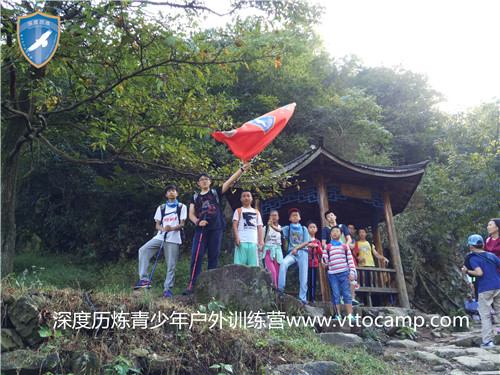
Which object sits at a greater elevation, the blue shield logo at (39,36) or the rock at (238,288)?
the blue shield logo at (39,36)

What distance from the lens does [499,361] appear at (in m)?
5.38

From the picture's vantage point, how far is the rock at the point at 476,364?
5.16m

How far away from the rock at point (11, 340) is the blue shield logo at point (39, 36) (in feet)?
11.4

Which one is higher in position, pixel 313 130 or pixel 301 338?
pixel 313 130

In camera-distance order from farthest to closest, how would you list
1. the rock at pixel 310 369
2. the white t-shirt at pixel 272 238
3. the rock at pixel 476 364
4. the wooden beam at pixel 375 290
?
the wooden beam at pixel 375 290 → the white t-shirt at pixel 272 238 → the rock at pixel 476 364 → the rock at pixel 310 369

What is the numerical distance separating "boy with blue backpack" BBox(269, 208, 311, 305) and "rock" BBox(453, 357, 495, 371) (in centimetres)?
260

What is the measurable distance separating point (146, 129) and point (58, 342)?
4050mm

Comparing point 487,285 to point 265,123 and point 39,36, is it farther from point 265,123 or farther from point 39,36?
point 39,36

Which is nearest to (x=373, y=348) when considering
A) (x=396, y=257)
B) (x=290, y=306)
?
(x=290, y=306)

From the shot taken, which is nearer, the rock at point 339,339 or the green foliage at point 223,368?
the green foliage at point 223,368

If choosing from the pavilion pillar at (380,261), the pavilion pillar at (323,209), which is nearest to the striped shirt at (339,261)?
the pavilion pillar at (323,209)

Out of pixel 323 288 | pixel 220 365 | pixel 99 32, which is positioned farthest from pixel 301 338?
pixel 99 32

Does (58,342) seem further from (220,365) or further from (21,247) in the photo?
(21,247)

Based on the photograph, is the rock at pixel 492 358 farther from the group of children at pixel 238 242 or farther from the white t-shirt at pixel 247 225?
the white t-shirt at pixel 247 225
